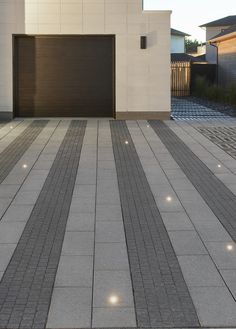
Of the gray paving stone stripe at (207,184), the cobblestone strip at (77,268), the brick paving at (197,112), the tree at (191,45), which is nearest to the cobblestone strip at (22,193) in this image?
the cobblestone strip at (77,268)

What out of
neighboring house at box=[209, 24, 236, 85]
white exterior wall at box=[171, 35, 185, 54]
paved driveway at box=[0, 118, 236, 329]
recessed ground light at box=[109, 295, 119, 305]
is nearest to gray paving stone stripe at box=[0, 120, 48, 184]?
paved driveway at box=[0, 118, 236, 329]

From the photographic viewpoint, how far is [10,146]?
13320 millimetres

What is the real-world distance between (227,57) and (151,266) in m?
29.1

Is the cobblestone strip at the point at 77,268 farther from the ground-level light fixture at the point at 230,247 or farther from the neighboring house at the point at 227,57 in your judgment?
the neighboring house at the point at 227,57

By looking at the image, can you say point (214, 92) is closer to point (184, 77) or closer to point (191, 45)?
point (184, 77)

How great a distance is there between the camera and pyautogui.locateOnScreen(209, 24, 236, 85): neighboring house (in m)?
31.3

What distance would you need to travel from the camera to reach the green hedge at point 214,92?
84.3 feet

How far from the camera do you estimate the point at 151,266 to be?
5.45 m

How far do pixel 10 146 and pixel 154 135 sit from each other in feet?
13.2

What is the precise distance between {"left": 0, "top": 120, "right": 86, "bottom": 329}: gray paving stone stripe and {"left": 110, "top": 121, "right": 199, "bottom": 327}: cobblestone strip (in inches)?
29.5

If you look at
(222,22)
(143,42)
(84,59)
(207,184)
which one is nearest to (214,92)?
(143,42)

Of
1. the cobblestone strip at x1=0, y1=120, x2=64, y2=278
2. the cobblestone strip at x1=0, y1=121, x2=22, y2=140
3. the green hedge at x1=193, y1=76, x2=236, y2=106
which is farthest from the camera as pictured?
the green hedge at x1=193, y1=76, x2=236, y2=106

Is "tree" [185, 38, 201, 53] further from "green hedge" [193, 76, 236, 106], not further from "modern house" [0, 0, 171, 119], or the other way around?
"modern house" [0, 0, 171, 119]

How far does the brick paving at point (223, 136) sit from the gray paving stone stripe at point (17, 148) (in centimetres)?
446
